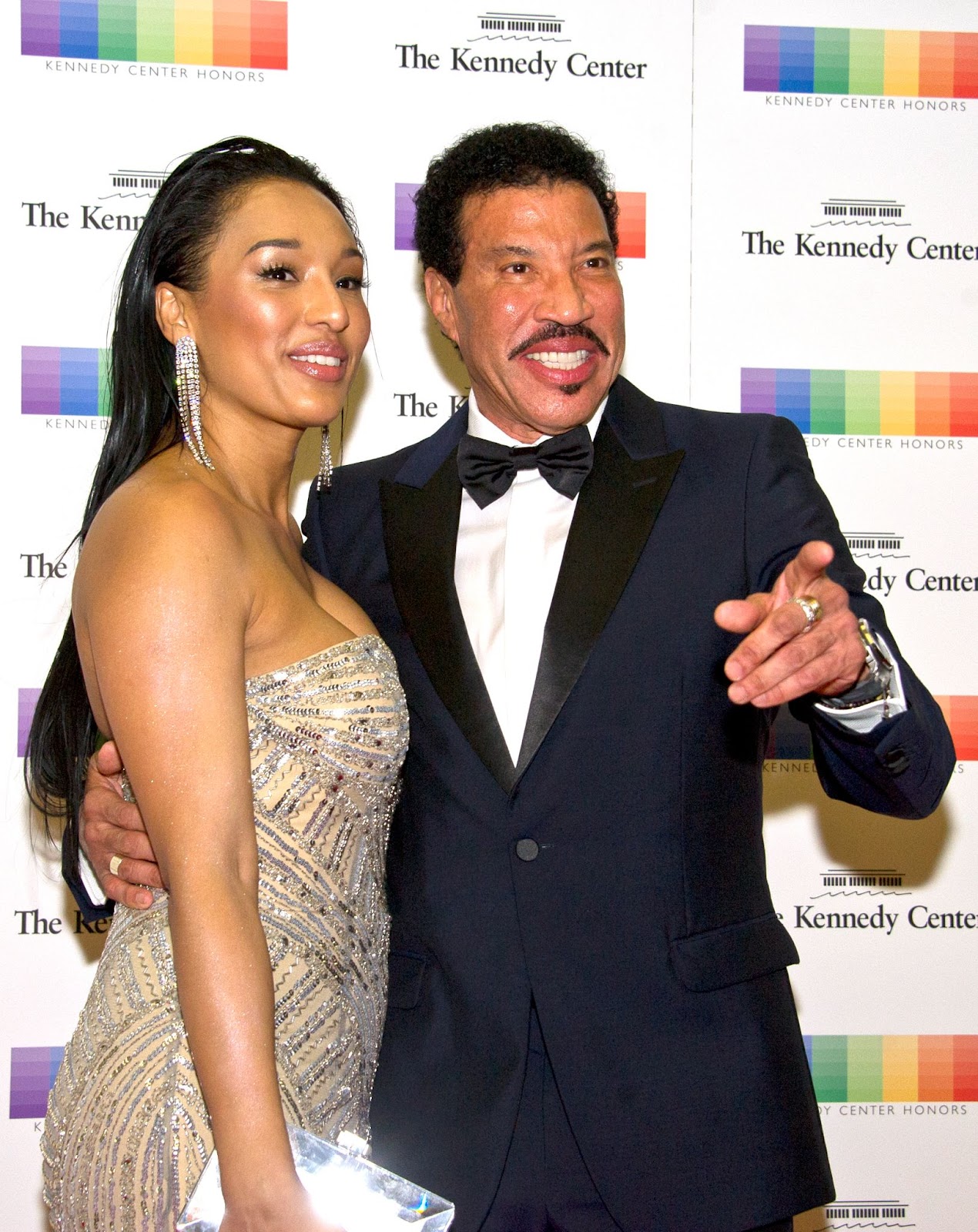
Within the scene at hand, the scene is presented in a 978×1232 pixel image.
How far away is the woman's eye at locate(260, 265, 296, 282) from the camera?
6.31ft

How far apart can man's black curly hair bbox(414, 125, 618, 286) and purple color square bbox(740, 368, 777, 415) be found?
64 cm

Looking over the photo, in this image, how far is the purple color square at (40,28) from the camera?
117 inches

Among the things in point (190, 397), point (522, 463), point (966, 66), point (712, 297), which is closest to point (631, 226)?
point (712, 297)

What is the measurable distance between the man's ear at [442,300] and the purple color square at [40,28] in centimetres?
116

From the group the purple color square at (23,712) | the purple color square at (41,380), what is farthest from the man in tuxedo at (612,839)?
the purple color square at (41,380)

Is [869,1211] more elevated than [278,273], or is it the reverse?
[278,273]

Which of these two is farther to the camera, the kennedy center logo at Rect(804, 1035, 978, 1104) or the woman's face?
the kennedy center logo at Rect(804, 1035, 978, 1104)

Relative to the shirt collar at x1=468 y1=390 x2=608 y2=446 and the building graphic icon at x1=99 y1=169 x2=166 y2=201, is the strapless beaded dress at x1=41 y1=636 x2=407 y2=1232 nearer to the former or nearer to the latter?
the shirt collar at x1=468 y1=390 x2=608 y2=446

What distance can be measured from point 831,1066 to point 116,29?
2937mm

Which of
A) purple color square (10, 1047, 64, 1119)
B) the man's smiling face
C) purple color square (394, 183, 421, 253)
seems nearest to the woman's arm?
the man's smiling face

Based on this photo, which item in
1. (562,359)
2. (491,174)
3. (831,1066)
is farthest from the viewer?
(831,1066)

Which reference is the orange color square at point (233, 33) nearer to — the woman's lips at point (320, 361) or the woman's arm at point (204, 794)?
the woman's lips at point (320, 361)

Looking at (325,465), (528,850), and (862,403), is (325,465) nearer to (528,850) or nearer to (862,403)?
(528,850)

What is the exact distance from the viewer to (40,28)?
9.75 ft
